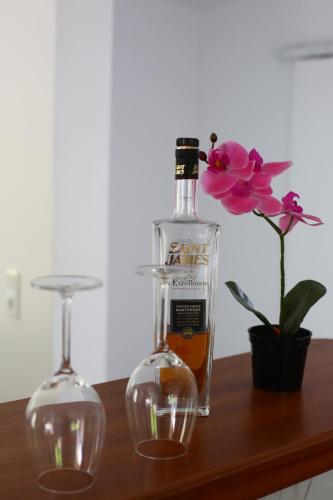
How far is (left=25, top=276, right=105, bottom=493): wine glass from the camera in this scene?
651 millimetres

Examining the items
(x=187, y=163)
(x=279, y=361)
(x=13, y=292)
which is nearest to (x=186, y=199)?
(x=187, y=163)

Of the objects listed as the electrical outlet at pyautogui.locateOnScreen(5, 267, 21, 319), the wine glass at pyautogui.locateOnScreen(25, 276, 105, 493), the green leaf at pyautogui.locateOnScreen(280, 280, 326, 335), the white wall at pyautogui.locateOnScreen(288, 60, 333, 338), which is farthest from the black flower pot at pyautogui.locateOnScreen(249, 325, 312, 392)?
the electrical outlet at pyautogui.locateOnScreen(5, 267, 21, 319)

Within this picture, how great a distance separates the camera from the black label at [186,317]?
0.87 meters

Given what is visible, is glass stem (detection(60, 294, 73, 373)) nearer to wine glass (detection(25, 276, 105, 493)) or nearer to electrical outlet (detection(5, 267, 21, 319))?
wine glass (detection(25, 276, 105, 493))

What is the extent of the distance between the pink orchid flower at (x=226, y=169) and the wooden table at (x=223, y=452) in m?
0.28

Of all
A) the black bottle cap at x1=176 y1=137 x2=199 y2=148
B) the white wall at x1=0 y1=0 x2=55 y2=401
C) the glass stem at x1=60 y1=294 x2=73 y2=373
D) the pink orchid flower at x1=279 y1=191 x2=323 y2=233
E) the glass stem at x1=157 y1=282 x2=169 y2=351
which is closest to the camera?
the glass stem at x1=60 y1=294 x2=73 y2=373

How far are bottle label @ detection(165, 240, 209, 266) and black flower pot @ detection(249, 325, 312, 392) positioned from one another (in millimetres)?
179

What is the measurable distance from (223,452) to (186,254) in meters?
0.25

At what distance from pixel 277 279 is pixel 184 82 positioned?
75 cm

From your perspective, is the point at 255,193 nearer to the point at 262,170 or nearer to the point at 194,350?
the point at 262,170

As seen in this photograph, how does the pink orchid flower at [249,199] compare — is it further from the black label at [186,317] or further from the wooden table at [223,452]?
the wooden table at [223,452]

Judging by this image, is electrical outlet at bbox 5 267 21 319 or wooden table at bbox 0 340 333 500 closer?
wooden table at bbox 0 340 333 500

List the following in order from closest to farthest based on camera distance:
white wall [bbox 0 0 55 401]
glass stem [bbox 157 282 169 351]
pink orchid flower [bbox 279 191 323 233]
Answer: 1. glass stem [bbox 157 282 169 351]
2. pink orchid flower [bbox 279 191 323 233]
3. white wall [bbox 0 0 55 401]

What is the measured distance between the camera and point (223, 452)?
0.76m
